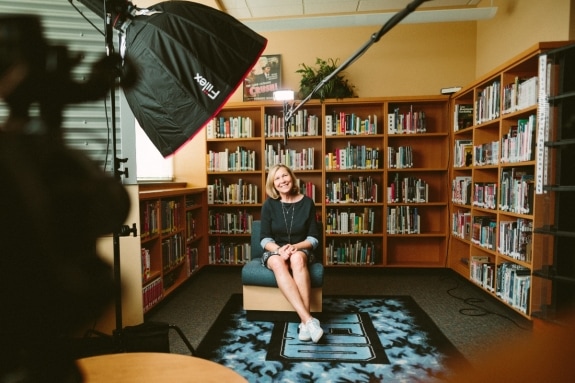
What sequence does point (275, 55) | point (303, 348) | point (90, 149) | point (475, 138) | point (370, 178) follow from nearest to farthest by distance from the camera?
point (90, 149) → point (303, 348) → point (475, 138) → point (370, 178) → point (275, 55)

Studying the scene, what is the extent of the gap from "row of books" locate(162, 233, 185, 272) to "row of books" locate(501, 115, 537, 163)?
293cm

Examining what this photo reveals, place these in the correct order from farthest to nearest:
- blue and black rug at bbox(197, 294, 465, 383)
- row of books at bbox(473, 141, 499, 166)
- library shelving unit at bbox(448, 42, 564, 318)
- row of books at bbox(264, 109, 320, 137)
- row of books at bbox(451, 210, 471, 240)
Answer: row of books at bbox(264, 109, 320, 137)
row of books at bbox(451, 210, 471, 240)
row of books at bbox(473, 141, 499, 166)
library shelving unit at bbox(448, 42, 564, 318)
blue and black rug at bbox(197, 294, 465, 383)

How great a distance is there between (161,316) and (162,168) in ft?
6.23

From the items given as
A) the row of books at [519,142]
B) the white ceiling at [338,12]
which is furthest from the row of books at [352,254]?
the white ceiling at [338,12]

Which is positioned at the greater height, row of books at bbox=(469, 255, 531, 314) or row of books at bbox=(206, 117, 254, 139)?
row of books at bbox=(206, 117, 254, 139)

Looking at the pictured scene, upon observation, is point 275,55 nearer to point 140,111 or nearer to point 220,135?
point 220,135

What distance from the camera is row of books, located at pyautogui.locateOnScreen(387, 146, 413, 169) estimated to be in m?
3.99

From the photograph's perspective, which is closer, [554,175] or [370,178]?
[554,175]

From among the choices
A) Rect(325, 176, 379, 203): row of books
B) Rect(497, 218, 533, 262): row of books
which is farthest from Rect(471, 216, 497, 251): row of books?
Rect(325, 176, 379, 203): row of books

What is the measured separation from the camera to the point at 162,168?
4121mm

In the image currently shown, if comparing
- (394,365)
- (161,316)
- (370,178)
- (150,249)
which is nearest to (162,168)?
(150,249)

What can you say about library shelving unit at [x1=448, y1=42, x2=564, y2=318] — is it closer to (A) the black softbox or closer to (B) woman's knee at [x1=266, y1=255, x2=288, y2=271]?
(B) woman's knee at [x1=266, y1=255, x2=288, y2=271]

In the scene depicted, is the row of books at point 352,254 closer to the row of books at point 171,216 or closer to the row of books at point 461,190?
the row of books at point 461,190

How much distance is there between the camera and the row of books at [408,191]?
13.1 feet
